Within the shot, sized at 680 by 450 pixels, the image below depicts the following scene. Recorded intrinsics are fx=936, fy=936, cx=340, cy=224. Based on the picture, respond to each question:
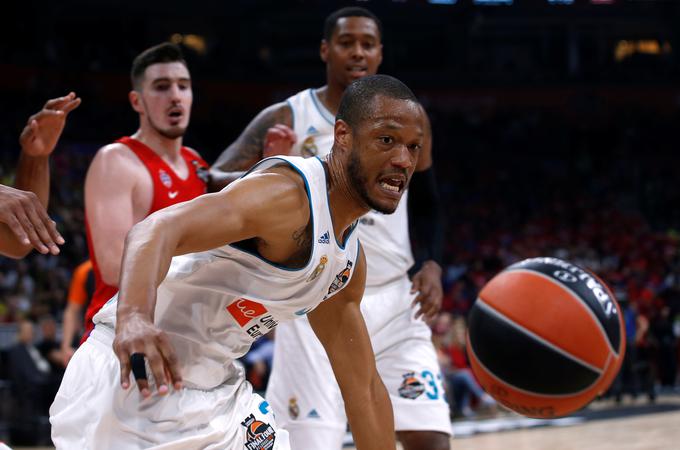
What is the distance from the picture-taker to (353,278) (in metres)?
2.99

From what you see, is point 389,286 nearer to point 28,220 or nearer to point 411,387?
point 411,387

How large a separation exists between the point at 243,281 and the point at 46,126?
1.12 metres

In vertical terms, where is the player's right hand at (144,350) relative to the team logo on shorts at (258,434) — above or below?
above

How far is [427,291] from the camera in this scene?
401 cm

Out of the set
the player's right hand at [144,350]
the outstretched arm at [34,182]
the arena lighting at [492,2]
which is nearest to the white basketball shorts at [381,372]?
the outstretched arm at [34,182]

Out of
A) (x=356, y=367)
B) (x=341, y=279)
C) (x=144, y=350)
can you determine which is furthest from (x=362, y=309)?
(x=144, y=350)

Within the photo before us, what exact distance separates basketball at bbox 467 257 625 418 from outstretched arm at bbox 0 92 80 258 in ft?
6.28

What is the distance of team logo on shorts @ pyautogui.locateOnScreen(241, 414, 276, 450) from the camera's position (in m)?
2.68

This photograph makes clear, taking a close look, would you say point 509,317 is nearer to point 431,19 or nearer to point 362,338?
point 362,338

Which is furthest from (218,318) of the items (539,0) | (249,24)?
(539,0)

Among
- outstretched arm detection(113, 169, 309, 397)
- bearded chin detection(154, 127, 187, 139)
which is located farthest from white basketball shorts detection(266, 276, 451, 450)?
outstretched arm detection(113, 169, 309, 397)

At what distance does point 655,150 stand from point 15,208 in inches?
799

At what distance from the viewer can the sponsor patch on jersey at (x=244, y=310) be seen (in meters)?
2.64

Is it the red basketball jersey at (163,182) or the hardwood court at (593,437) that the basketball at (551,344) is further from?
the hardwood court at (593,437)
